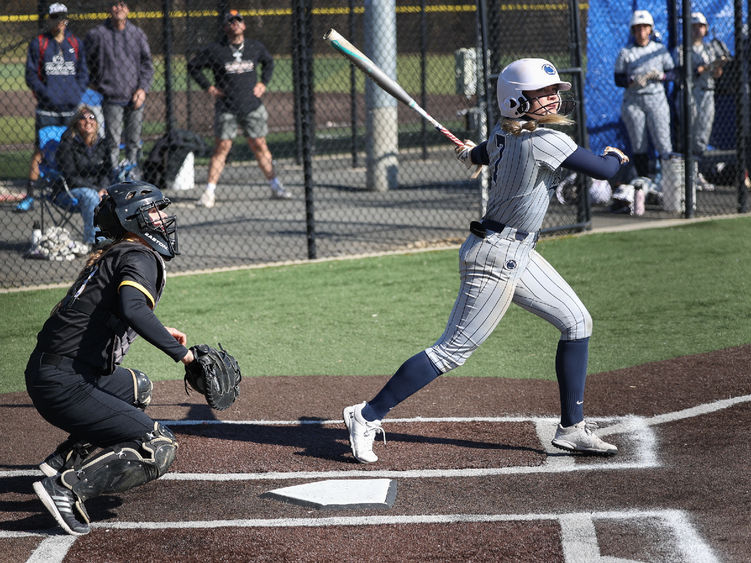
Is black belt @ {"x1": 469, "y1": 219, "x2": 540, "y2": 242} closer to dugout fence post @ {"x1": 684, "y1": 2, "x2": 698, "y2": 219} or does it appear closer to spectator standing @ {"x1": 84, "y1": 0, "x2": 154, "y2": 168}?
dugout fence post @ {"x1": 684, "y1": 2, "x2": 698, "y2": 219}

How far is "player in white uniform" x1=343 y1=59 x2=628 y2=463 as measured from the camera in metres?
4.70

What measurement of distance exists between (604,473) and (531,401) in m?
1.20

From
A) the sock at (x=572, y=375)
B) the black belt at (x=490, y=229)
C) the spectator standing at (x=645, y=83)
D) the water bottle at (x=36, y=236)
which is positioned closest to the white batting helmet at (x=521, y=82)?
the black belt at (x=490, y=229)

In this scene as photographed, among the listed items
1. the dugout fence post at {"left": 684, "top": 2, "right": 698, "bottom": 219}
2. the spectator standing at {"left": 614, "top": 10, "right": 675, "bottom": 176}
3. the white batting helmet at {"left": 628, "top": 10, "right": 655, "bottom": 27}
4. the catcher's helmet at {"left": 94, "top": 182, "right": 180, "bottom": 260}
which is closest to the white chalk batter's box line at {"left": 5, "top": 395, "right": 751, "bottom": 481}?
the catcher's helmet at {"left": 94, "top": 182, "right": 180, "bottom": 260}

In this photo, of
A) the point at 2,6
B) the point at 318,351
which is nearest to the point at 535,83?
the point at 318,351

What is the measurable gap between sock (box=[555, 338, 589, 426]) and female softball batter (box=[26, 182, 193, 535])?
1883mm

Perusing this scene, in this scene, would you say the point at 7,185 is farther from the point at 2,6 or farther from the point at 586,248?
the point at 586,248

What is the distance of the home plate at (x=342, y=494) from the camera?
439 centimetres

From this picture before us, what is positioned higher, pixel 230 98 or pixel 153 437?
pixel 230 98

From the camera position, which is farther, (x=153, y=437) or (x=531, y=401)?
(x=531, y=401)

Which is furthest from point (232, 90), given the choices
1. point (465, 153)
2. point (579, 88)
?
point (465, 153)

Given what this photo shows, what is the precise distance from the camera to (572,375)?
4.96 m

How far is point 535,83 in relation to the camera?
4.64 metres

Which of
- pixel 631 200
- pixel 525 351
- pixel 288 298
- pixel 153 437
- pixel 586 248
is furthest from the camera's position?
pixel 631 200
